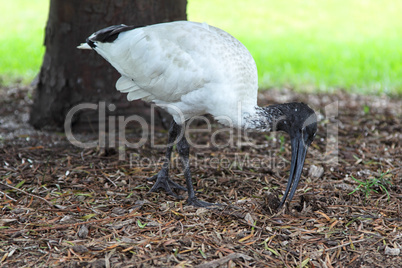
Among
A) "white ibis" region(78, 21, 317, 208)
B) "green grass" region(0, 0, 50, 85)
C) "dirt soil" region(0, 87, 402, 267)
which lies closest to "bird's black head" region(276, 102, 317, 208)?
"white ibis" region(78, 21, 317, 208)

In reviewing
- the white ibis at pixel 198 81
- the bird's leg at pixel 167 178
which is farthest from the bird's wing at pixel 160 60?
the bird's leg at pixel 167 178

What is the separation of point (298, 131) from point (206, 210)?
101 cm

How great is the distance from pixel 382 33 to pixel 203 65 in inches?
426

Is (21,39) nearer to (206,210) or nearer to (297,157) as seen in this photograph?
A: (206,210)

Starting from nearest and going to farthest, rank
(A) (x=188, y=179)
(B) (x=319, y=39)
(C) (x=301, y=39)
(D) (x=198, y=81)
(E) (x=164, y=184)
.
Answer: (D) (x=198, y=81) < (A) (x=188, y=179) < (E) (x=164, y=184) < (C) (x=301, y=39) < (B) (x=319, y=39)

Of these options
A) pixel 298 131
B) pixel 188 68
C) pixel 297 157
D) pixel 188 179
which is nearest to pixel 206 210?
pixel 188 179

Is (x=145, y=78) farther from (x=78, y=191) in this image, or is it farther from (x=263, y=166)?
(x=263, y=166)

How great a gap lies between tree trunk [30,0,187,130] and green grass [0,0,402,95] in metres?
2.76

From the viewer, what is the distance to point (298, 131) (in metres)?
3.90

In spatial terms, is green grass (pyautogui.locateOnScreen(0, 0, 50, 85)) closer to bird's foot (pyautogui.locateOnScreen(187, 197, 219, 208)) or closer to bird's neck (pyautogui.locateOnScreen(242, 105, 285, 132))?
bird's foot (pyautogui.locateOnScreen(187, 197, 219, 208))

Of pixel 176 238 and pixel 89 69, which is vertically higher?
pixel 89 69

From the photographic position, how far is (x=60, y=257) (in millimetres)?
3066

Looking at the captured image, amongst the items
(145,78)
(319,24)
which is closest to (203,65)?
(145,78)

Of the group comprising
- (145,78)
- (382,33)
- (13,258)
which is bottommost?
(13,258)
